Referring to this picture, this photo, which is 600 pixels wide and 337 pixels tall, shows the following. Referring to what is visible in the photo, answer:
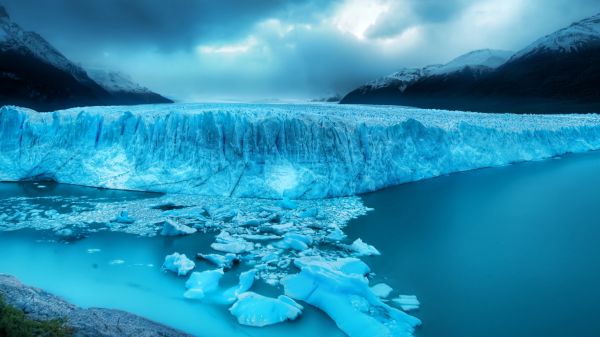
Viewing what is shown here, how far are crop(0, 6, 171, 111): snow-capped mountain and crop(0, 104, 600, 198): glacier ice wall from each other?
29426 mm

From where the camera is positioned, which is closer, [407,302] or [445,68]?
[407,302]

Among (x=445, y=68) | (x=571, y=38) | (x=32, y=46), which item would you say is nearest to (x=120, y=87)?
(x=32, y=46)

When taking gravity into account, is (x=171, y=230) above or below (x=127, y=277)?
above

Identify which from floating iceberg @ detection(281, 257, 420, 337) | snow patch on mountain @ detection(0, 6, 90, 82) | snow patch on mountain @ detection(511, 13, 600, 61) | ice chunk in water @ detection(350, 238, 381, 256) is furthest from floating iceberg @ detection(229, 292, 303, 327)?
snow patch on mountain @ detection(511, 13, 600, 61)

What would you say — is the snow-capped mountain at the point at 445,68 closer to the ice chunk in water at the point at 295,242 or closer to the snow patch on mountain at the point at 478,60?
the snow patch on mountain at the point at 478,60

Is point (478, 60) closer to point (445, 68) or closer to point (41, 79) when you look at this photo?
point (445, 68)

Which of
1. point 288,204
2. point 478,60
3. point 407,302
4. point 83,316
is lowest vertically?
point 407,302

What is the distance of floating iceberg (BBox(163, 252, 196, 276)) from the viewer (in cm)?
542

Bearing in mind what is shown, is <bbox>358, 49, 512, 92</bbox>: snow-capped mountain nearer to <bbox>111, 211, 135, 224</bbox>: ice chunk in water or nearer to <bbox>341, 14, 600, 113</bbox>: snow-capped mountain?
<bbox>341, 14, 600, 113</bbox>: snow-capped mountain

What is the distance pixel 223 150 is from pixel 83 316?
22.2 feet

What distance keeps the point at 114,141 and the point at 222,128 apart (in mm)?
3249

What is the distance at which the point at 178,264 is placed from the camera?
551 cm

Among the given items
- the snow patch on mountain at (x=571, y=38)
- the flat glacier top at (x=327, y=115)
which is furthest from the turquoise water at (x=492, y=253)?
the snow patch on mountain at (x=571, y=38)

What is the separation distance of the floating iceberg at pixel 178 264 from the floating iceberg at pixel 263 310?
51.0 inches
